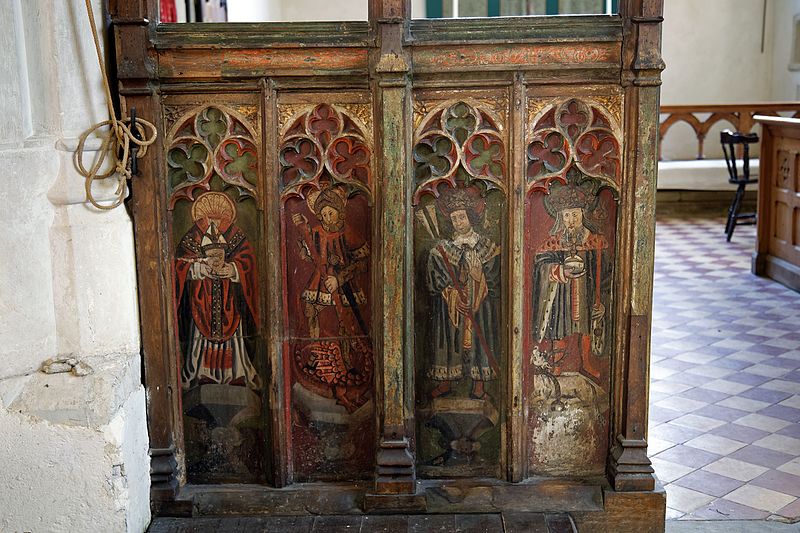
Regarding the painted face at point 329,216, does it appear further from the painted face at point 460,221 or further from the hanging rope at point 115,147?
the hanging rope at point 115,147

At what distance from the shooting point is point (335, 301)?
10.1 ft

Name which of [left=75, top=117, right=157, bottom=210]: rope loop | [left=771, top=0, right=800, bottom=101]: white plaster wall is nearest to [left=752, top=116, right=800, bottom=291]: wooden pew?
[left=75, top=117, right=157, bottom=210]: rope loop

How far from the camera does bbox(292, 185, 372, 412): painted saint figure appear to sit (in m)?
3.02

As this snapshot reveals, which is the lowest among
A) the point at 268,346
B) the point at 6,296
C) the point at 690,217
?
the point at 690,217

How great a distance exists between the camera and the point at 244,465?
10.4ft

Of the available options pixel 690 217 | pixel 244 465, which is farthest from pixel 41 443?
pixel 690 217

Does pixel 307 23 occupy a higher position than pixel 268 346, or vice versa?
pixel 307 23

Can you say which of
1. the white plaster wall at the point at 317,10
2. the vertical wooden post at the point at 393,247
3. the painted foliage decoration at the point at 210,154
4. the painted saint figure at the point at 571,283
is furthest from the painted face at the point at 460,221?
the white plaster wall at the point at 317,10

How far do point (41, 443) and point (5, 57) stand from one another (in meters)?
1.10

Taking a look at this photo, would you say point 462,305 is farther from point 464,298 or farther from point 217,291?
point 217,291

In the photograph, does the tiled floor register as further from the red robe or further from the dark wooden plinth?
the red robe

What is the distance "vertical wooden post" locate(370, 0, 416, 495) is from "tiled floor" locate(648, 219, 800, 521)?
44.3 inches

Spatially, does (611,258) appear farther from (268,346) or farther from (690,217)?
(690,217)

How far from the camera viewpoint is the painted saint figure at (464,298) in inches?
119
